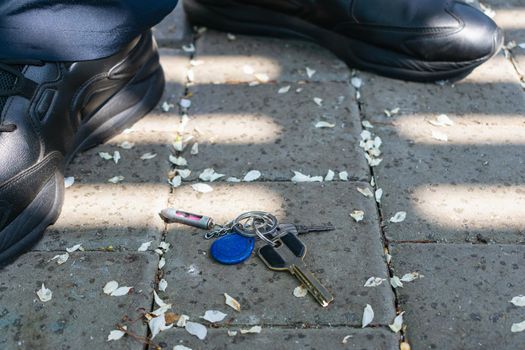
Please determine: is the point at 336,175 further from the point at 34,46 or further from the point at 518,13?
the point at 518,13

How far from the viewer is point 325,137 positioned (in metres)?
1.87

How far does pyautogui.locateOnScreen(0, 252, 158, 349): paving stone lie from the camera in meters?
1.34

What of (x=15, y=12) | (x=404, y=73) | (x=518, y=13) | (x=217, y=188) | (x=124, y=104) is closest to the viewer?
(x=15, y=12)

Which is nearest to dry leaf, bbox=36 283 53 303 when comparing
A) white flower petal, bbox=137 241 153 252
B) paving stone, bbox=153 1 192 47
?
white flower petal, bbox=137 241 153 252

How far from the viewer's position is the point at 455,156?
70.6 inches

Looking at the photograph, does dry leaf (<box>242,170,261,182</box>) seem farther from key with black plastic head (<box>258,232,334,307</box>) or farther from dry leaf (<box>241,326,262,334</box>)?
dry leaf (<box>241,326,262,334</box>)

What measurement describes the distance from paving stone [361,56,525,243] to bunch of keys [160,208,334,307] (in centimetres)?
24

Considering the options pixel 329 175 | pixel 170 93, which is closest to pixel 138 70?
pixel 170 93

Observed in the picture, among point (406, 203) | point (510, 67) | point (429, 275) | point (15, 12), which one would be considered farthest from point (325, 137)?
point (15, 12)

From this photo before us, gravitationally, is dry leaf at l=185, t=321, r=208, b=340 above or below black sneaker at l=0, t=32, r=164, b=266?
below

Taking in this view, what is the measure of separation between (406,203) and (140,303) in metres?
0.68

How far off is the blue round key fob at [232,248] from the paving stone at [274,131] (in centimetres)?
26

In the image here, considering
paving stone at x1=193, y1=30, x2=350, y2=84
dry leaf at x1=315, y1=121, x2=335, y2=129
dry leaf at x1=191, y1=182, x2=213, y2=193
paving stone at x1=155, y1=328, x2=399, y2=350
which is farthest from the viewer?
paving stone at x1=193, y1=30, x2=350, y2=84

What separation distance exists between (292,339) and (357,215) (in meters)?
0.40
